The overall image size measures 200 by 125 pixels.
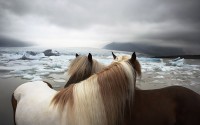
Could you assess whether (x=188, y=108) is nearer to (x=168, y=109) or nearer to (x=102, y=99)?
(x=168, y=109)

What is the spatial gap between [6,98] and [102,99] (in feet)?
5.00

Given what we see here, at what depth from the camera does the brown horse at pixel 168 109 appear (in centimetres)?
70

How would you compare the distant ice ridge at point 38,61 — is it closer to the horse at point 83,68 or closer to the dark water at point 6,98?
the dark water at point 6,98

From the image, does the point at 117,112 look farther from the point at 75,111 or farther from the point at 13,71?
the point at 13,71

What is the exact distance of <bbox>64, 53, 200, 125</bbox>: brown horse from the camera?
2.30 ft

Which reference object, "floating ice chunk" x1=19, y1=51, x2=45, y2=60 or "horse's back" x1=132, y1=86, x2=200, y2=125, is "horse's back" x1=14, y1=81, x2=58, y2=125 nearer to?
"horse's back" x1=132, y1=86, x2=200, y2=125

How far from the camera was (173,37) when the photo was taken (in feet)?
10.3

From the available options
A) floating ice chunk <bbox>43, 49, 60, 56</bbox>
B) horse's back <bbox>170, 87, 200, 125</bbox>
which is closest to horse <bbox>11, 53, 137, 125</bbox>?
horse's back <bbox>170, 87, 200, 125</bbox>

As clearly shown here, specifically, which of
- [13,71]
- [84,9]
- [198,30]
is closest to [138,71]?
[13,71]

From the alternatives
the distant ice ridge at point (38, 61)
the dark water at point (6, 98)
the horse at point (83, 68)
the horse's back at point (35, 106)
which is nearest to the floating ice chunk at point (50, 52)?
the distant ice ridge at point (38, 61)

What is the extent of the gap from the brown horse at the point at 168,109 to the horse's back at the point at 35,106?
258 millimetres

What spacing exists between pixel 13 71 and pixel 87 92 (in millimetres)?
1875

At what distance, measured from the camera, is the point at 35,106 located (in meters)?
0.73

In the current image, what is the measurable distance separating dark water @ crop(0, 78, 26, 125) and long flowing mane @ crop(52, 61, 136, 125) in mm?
1206
